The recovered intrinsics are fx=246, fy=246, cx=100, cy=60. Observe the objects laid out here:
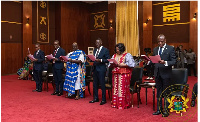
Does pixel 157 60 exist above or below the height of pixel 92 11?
below

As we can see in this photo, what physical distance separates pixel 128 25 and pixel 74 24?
3767mm

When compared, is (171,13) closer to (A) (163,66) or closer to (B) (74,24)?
(B) (74,24)

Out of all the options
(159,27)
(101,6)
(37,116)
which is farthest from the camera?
(101,6)

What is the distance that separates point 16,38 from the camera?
43.2 feet

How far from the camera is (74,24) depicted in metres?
15.6

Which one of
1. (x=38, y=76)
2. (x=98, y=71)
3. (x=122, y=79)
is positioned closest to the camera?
(x=122, y=79)

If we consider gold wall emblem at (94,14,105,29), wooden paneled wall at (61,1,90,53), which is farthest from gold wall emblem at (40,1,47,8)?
gold wall emblem at (94,14,105,29)

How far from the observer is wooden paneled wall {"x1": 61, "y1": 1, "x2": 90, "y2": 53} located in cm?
1492

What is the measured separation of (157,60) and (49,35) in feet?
37.9

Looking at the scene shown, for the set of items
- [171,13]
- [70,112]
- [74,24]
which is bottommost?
[70,112]

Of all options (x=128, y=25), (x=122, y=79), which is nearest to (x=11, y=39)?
(x=128, y=25)

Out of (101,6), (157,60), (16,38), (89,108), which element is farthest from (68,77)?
(101,6)

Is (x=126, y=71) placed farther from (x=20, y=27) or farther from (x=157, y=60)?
(x=20, y=27)

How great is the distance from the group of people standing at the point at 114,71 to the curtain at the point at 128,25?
23.0 feet
